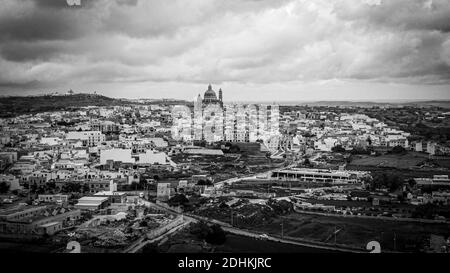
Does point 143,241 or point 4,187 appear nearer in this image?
point 143,241

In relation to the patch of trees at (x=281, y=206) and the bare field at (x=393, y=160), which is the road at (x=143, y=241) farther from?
the bare field at (x=393, y=160)

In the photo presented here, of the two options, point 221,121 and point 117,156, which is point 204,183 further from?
point 221,121

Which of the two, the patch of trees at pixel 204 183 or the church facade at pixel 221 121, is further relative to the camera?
the church facade at pixel 221 121

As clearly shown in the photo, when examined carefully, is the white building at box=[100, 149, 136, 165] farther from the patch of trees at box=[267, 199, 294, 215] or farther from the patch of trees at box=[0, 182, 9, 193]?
the patch of trees at box=[267, 199, 294, 215]

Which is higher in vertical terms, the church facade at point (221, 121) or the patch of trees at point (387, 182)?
the church facade at point (221, 121)

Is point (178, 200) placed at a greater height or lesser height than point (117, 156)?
lesser

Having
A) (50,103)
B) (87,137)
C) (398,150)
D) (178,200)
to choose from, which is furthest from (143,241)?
(50,103)

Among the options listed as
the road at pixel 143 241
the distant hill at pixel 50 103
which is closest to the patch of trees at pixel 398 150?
the road at pixel 143 241

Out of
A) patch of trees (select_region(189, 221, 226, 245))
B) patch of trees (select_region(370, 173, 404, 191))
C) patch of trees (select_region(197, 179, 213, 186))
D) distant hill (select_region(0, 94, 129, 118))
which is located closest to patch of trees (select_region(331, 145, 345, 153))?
patch of trees (select_region(370, 173, 404, 191))
